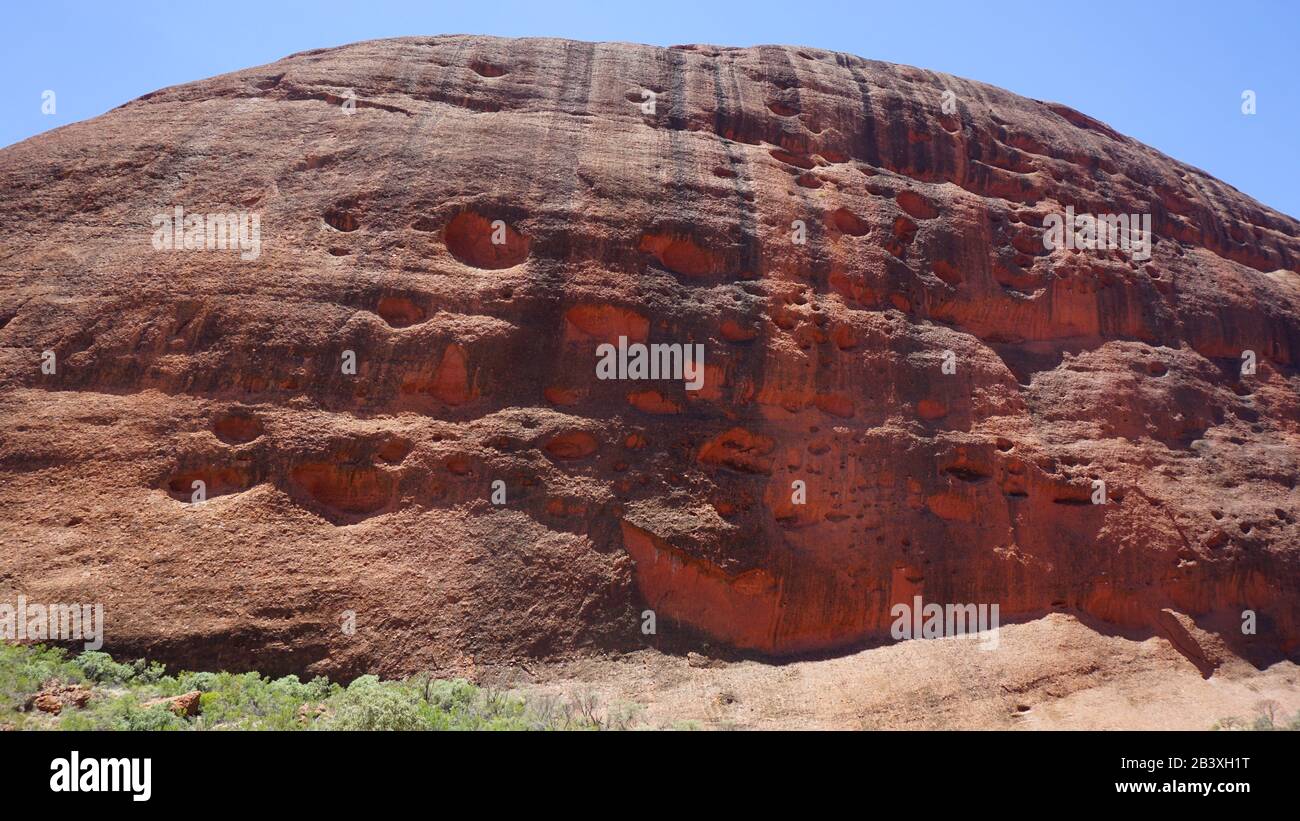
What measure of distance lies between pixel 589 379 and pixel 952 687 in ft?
18.0

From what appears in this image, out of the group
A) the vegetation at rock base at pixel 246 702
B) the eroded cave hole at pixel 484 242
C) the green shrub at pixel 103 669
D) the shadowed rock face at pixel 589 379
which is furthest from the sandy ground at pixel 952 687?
the eroded cave hole at pixel 484 242

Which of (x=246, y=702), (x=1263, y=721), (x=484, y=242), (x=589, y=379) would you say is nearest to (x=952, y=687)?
(x=1263, y=721)

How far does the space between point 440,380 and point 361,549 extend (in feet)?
7.59

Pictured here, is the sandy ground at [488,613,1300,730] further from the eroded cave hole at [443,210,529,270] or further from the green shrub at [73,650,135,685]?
the eroded cave hole at [443,210,529,270]

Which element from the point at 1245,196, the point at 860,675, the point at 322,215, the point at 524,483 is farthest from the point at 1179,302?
the point at 322,215

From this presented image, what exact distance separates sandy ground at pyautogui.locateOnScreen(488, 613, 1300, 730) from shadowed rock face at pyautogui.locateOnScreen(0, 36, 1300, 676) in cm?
45

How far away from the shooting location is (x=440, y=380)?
455 inches

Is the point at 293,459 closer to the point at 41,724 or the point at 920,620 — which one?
the point at 41,724

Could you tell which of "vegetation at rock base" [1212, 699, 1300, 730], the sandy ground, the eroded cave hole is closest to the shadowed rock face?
the eroded cave hole

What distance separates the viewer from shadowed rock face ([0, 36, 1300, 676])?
33.5ft

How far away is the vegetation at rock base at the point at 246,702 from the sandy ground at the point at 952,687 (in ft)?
2.23

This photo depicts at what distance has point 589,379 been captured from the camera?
1199cm

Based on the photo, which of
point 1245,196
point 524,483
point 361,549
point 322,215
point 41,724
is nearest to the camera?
point 41,724

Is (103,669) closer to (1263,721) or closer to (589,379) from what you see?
(589,379)
